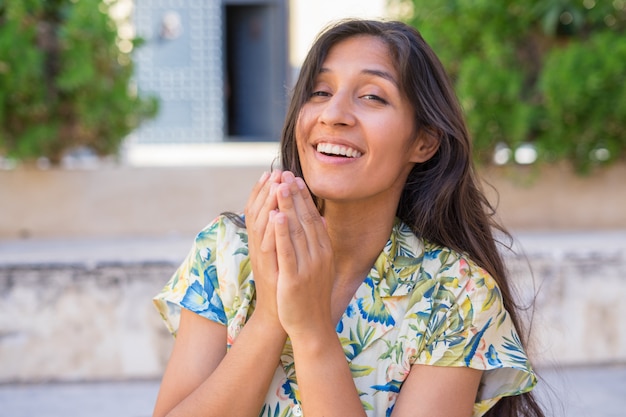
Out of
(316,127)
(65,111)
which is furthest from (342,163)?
(65,111)

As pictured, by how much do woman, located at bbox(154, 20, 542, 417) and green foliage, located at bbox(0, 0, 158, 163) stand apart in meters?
2.91

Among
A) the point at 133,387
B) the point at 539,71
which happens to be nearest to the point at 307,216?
the point at 133,387

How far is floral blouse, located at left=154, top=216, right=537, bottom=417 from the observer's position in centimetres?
186

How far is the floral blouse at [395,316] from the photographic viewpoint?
186 cm

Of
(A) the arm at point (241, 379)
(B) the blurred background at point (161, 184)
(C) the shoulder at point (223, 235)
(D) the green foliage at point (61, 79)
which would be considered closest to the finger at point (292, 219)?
(A) the arm at point (241, 379)

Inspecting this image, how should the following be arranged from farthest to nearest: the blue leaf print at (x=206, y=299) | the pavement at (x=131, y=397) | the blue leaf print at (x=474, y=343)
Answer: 1. the pavement at (x=131, y=397)
2. the blue leaf print at (x=206, y=299)
3. the blue leaf print at (x=474, y=343)

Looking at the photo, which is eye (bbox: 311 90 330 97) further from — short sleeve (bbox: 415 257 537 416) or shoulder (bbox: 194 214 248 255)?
short sleeve (bbox: 415 257 537 416)

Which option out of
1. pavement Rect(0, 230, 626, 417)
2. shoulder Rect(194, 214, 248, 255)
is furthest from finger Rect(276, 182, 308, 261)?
pavement Rect(0, 230, 626, 417)

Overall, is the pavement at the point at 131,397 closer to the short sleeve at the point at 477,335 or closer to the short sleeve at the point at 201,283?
the short sleeve at the point at 477,335

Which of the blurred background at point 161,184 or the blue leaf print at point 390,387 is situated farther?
the blurred background at point 161,184

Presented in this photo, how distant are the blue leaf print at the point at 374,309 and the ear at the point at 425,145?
369 millimetres

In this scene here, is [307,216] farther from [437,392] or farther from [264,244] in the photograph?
[437,392]

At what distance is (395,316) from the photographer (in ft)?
6.23

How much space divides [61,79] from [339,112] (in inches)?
126
